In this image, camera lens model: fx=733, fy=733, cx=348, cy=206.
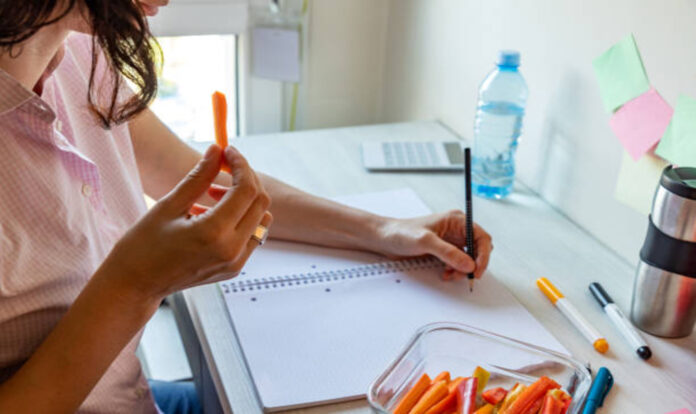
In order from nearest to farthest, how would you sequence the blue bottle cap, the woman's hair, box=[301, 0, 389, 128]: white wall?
the woman's hair, the blue bottle cap, box=[301, 0, 389, 128]: white wall

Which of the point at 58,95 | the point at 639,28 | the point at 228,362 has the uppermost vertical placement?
the point at 639,28

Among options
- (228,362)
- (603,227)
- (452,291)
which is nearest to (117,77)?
(228,362)

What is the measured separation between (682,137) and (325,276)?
490 millimetres

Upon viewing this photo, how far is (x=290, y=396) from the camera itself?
2.47ft

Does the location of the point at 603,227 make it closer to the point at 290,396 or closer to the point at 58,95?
the point at 290,396

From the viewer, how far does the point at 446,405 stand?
0.74 meters

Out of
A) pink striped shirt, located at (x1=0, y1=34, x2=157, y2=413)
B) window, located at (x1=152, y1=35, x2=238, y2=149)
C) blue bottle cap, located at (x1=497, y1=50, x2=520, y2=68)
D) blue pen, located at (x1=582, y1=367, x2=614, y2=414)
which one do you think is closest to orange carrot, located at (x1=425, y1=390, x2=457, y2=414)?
blue pen, located at (x1=582, y1=367, x2=614, y2=414)

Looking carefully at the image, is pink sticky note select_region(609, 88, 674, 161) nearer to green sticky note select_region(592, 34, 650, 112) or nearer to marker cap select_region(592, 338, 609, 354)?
green sticky note select_region(592, 34, 650, 112)

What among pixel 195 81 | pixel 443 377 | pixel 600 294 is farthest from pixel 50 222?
Result: pixel 195 81

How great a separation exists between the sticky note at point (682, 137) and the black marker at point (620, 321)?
19 cm

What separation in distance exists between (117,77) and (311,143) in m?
0.62

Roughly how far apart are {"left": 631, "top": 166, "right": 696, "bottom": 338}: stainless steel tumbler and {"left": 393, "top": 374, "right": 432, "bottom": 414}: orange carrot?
0.99 feet

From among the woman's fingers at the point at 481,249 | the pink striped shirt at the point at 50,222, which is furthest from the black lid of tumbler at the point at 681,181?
the pink striped shirt at the point at 50,222

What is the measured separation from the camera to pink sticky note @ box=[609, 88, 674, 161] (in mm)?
963
